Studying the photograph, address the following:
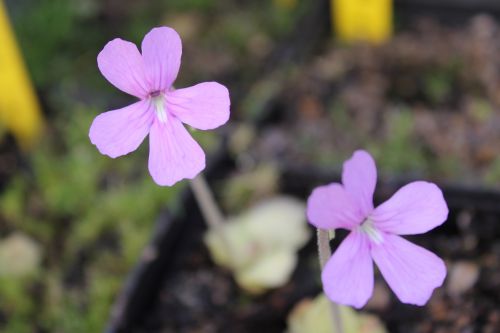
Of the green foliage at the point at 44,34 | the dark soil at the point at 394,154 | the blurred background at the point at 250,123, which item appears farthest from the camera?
the green foliage at the point at 44,34

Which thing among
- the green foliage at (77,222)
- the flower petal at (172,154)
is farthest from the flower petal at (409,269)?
the green foliage at (77,222)

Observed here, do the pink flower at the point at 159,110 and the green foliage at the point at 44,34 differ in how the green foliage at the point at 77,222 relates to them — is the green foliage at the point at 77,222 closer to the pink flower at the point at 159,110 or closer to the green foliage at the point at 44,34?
the green foliage at the point at 44,34

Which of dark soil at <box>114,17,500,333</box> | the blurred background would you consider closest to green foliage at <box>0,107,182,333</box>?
the blurred background

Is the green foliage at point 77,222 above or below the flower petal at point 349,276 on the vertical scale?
below

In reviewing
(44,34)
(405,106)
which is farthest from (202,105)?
(44,34)

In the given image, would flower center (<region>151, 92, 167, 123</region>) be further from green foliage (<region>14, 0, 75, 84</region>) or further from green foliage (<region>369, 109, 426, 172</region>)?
green foliage (<region>14, 0, 75, 84</region>)

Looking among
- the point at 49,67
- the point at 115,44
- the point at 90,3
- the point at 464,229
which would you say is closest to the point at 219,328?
the point at 464,229

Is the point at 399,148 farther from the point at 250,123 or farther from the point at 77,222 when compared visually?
the point at 77,222
